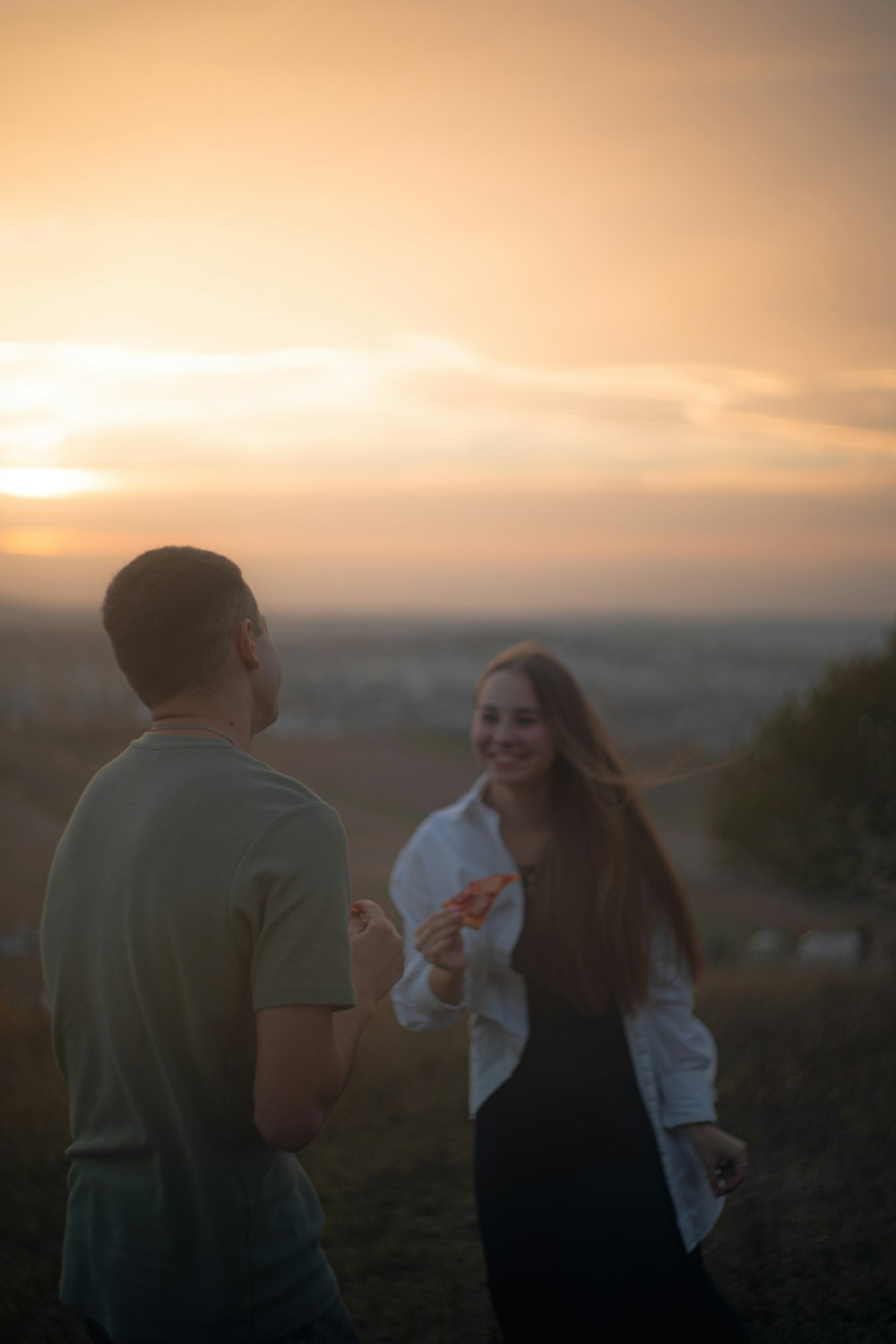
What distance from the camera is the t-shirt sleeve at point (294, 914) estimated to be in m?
1.70

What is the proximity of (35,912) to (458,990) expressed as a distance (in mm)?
6013

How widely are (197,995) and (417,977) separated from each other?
2.06m

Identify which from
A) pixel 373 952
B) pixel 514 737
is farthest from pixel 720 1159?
pixel 373 952

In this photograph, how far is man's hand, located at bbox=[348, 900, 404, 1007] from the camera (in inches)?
79.7

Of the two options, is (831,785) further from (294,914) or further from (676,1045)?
(294,914)

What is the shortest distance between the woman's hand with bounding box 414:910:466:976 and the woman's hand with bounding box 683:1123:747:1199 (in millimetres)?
979

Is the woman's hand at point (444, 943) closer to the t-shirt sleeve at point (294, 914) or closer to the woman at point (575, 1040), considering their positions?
the woman at point (575, 1040)

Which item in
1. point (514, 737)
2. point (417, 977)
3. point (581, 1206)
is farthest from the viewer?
point (514, 737)

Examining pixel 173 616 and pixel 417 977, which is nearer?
pixel 173 616

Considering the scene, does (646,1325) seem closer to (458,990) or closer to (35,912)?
(458,990)

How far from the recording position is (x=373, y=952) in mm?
2092

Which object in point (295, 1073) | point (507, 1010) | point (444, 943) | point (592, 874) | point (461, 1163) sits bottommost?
point (461, 1163)

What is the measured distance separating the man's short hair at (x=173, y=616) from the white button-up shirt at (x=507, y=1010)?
169 centimetres

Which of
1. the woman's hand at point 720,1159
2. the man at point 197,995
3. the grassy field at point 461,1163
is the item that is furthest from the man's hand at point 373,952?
the woman's hand at point 720,1159
